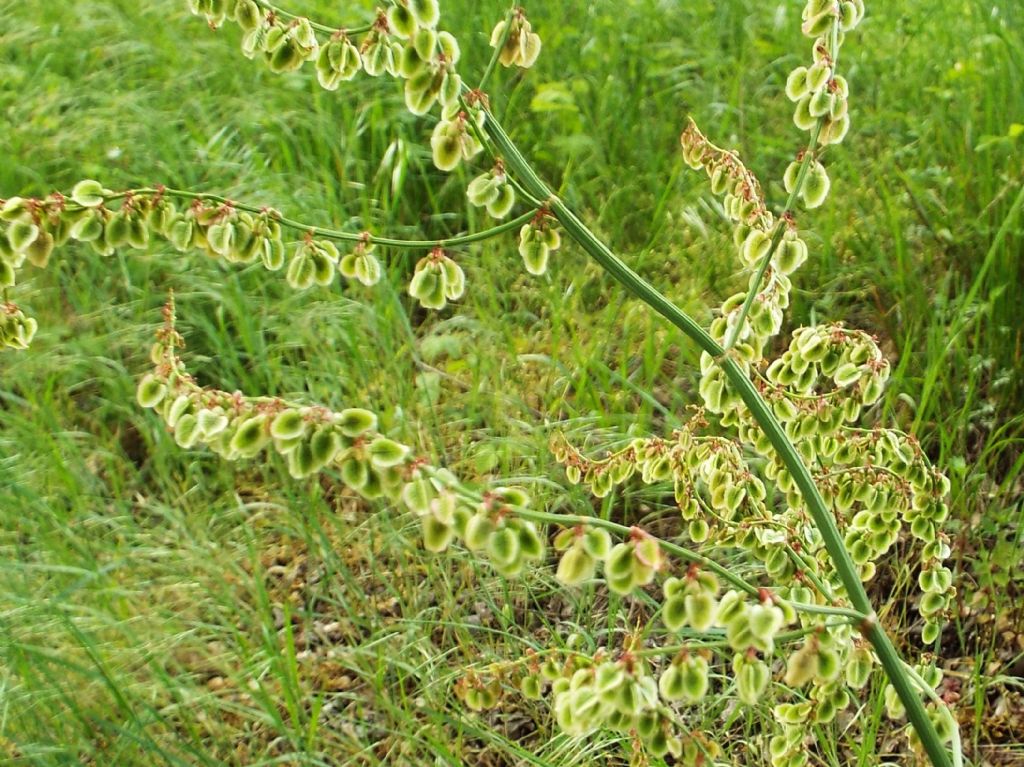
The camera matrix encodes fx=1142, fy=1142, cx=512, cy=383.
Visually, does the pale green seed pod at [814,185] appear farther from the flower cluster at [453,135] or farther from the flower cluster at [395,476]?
the flower cluster at [395,476]

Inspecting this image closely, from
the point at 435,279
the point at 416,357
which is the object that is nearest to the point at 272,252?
the point at 435,279

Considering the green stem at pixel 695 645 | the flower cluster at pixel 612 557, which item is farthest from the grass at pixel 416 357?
the flower cluster at pixel 612 557

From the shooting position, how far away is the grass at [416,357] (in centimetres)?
195

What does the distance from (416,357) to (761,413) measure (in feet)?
4.67

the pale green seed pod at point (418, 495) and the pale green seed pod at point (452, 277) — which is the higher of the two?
the pale green seed pod at point (452, 277)

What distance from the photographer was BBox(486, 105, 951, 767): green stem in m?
1.10

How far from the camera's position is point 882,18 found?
135 inches

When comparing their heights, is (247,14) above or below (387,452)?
above

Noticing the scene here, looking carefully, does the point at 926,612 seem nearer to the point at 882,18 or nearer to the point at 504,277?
the point at 504,277

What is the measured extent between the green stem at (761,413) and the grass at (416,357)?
1.86 ft

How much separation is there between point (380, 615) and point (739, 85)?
75.4 inches

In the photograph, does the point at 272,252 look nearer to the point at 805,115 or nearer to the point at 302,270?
the point at 302,270

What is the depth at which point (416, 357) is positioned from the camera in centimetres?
249

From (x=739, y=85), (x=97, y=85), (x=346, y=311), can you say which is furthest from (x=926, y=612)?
(x=97, y=85)
